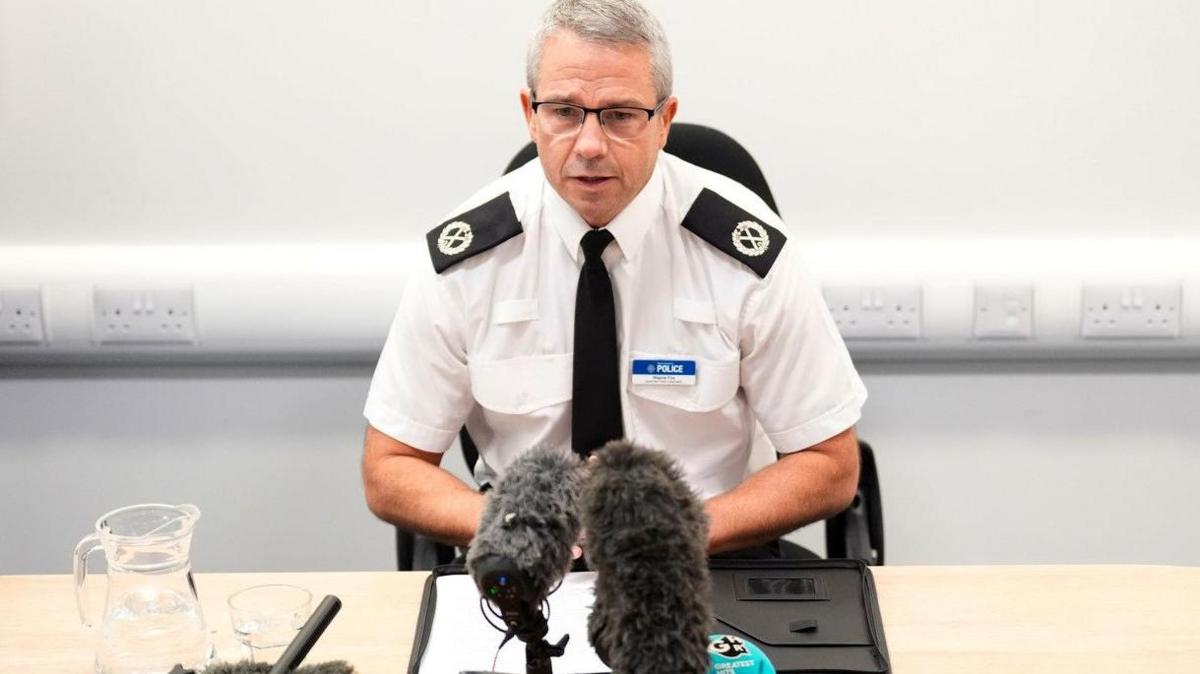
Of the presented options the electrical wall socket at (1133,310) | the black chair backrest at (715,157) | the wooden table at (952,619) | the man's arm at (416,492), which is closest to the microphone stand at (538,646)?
the wooden table at (952,619)

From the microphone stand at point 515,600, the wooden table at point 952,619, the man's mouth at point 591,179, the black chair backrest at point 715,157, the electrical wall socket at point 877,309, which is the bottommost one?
the wooden table at point 952,619

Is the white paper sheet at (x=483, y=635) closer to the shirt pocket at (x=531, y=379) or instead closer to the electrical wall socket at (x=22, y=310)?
the shirt pocket at (x=531, y=379)

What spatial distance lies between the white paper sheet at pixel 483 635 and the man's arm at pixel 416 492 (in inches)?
8.3

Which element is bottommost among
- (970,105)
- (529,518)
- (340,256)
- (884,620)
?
(884,620)

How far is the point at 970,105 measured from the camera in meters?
2.44

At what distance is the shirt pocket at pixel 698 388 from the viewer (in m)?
1.85

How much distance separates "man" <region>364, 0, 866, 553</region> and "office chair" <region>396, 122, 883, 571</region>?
7 cm

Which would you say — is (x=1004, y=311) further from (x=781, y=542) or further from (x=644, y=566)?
(x=644, y=566)

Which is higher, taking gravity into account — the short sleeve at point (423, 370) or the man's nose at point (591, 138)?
the man's nose at point (591, 138)

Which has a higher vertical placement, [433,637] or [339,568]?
[433,637]

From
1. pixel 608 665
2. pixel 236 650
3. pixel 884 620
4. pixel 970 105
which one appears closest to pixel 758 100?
pixel 970 105

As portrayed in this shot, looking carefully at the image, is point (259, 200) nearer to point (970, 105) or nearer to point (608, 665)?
point (970, 105)

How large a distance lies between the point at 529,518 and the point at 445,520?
727 millimetres

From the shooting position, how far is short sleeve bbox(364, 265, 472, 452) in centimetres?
185
